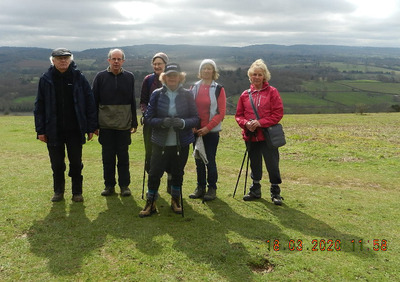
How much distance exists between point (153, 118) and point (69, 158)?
7.86 feet

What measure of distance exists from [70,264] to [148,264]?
3.70 ft

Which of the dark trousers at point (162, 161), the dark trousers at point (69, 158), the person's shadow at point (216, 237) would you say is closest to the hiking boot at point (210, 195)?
the person's shadow at point (216, 237)

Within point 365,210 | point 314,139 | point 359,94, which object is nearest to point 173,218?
point 365,210

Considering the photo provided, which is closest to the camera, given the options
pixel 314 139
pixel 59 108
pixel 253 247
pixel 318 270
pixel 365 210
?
pixel 318 270

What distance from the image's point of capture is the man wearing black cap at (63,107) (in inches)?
251

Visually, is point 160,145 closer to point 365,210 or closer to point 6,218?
point 6,218

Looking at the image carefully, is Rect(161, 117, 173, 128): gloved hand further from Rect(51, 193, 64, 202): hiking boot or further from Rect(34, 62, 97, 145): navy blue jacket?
Rect(51, 193, 64, 202): hiking boot

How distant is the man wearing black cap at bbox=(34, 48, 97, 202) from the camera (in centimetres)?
638

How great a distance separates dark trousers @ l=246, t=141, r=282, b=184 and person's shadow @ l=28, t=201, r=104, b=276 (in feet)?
13.0

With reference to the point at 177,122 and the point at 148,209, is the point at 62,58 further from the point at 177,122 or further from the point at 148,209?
the point at 148,209

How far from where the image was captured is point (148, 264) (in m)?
4.54

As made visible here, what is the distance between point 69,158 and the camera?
277 inches

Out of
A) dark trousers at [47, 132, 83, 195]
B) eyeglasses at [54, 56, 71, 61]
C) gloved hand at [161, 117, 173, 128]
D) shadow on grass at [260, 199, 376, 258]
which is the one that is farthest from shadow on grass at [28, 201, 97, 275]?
shadow on grass at [260, 199, 376, 258]

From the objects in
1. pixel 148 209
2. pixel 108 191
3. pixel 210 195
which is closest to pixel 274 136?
pixel 210 195
